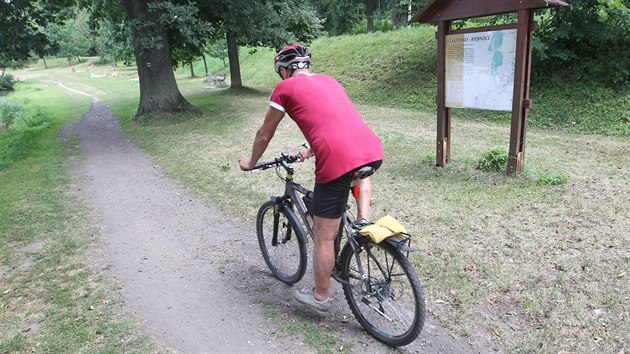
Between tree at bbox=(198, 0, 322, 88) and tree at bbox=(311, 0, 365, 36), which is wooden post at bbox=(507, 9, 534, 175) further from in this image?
tree at bbox=(311, 0, 365, 36)

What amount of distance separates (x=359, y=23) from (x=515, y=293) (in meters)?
36.6

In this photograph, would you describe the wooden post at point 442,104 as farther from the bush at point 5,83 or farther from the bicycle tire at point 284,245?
the bush at point 5,83

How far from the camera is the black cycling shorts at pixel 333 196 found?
2.94m

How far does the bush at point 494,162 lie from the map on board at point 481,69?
66cm

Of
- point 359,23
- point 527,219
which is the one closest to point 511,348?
point 527,219

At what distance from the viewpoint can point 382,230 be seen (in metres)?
2.85

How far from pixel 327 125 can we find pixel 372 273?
40.5 inches

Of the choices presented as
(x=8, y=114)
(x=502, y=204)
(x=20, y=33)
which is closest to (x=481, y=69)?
(x=502, y=204)

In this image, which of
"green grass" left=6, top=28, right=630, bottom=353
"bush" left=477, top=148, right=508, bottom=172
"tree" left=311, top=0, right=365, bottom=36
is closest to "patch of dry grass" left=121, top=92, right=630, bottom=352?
"green grass" left=6, top=28, right=630, bottom=353

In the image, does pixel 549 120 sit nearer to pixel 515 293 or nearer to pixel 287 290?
pixel 515 293

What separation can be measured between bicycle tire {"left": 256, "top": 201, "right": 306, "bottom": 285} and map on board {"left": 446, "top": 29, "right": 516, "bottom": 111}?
381 centimetres

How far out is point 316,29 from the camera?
2000cm

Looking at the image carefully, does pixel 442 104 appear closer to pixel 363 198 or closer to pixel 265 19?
pixel 363 198

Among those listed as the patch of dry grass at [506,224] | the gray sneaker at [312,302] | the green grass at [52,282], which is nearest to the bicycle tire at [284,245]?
the gray sneaker at [312,302]
